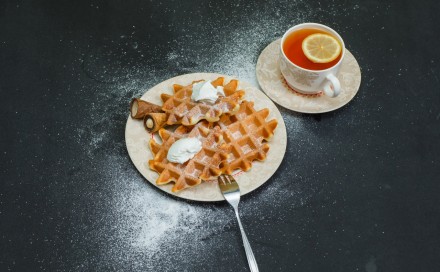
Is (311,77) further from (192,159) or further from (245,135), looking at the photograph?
(192,159)

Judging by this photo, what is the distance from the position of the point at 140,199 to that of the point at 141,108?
9.9 inches

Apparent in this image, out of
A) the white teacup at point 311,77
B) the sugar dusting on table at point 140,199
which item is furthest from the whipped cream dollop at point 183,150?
the white teacup at point 311,77

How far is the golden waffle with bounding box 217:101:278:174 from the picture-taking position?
1611mm

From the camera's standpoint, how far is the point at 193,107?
1.66 meters

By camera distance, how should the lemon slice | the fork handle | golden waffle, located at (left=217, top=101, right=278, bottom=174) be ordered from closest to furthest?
the fork handle
golden waffle, located at (left=217, top=101, right=278, bottom=174)
the lemon slice

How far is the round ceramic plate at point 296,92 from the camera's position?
5.81 feet

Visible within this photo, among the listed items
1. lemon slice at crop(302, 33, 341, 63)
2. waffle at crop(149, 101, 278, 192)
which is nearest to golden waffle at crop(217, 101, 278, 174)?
waffle at crop(149, 101, 278, 192)

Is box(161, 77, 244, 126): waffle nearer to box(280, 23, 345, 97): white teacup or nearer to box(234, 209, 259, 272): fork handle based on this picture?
box(280, 23, 345, 97): white teacup

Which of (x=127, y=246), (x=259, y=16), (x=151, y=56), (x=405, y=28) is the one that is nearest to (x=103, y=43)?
(x=151, y=56)

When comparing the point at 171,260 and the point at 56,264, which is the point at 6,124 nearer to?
the point at 56,264

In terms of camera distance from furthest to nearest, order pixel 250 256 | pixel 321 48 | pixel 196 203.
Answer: pixel 321 48
pixel 196 203
pixel 250 256

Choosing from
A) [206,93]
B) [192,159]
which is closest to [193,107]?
[206,93]

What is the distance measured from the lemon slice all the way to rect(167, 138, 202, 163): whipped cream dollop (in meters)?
0.43

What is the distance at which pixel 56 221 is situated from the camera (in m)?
1.60
